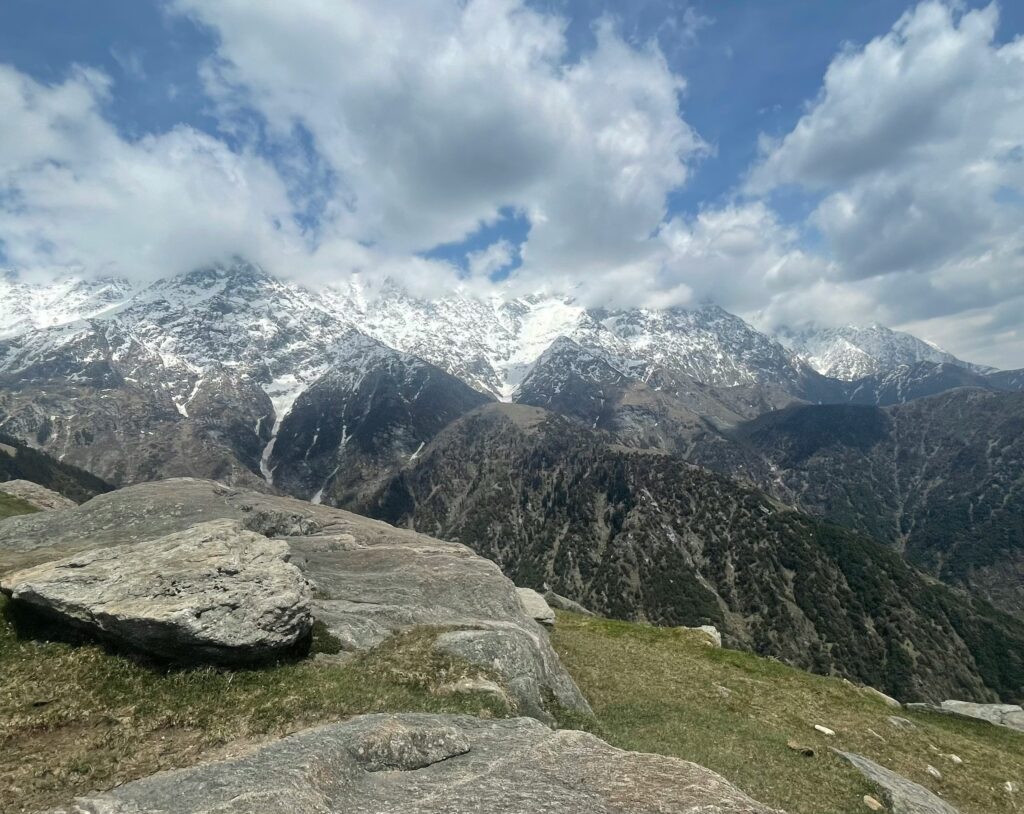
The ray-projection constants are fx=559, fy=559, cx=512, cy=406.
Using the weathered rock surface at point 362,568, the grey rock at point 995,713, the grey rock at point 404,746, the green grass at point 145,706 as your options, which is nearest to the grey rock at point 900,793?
the weathered rock surface at point 362,568

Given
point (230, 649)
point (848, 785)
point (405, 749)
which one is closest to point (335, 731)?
point (405, 749)

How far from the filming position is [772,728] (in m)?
30.8

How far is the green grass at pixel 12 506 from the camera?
9130 cm

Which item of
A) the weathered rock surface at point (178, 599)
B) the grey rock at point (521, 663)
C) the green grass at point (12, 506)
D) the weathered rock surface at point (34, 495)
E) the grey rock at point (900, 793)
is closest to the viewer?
the weathered rock surface at point (178, 599)

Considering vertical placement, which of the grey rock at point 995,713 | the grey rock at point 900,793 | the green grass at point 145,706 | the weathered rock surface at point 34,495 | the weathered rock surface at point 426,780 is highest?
the weathered rock surface at point 426,780

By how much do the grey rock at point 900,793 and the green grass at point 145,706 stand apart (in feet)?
52.5

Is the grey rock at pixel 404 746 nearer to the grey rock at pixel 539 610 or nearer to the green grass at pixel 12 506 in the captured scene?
the grey rock at pixel 539 610

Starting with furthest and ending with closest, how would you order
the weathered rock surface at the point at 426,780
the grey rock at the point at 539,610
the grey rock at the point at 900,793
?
the grey rock at the point at 539,610 < the grey rock at the point at 900,793 < the weathered rock surface at the point at 426,780

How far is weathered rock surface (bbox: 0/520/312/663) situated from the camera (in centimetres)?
2122

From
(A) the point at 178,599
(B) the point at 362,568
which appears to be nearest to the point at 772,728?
(B) the point at 362,568

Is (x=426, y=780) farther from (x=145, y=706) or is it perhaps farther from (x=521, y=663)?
(x=521, y=663)

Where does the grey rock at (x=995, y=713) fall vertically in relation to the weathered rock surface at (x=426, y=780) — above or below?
below

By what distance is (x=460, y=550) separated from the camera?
154 ft

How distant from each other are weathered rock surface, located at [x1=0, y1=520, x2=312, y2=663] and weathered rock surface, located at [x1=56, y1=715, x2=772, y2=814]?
6.51m
